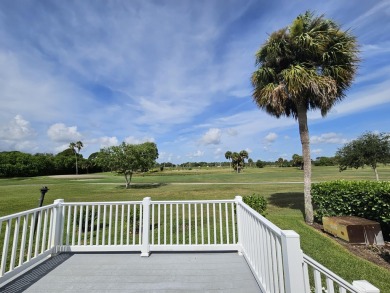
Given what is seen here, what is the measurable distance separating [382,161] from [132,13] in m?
13.7

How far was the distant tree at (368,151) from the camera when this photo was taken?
40.5 ft

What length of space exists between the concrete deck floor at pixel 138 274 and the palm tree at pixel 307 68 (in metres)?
5.43

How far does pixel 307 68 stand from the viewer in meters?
7.92

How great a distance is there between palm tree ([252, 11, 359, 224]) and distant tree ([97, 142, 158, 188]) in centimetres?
1559

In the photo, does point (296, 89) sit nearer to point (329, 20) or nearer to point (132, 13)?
point (329, 20)

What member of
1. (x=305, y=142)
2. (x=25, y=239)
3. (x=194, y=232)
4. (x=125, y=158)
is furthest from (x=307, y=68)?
(x=125, y=158)

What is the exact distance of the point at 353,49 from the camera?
762 cm

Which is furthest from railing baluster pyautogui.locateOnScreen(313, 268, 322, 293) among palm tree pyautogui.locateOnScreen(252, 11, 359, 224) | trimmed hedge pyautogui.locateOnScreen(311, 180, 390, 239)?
palm tree pyautogui.locateOnScreen(252, 11, 359, 224)

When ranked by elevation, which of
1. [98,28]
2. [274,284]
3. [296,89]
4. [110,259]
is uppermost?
[98,28]

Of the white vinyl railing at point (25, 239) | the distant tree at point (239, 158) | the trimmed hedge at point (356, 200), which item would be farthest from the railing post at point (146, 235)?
the distant tree at point (239, 158)

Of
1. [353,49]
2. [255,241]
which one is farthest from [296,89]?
[255,241]

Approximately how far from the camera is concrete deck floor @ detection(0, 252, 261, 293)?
116 inches

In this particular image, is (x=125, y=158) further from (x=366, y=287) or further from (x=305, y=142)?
(x=366, y=287)

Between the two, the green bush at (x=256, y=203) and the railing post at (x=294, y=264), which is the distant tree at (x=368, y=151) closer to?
the green bush at (x=256, y=203)
